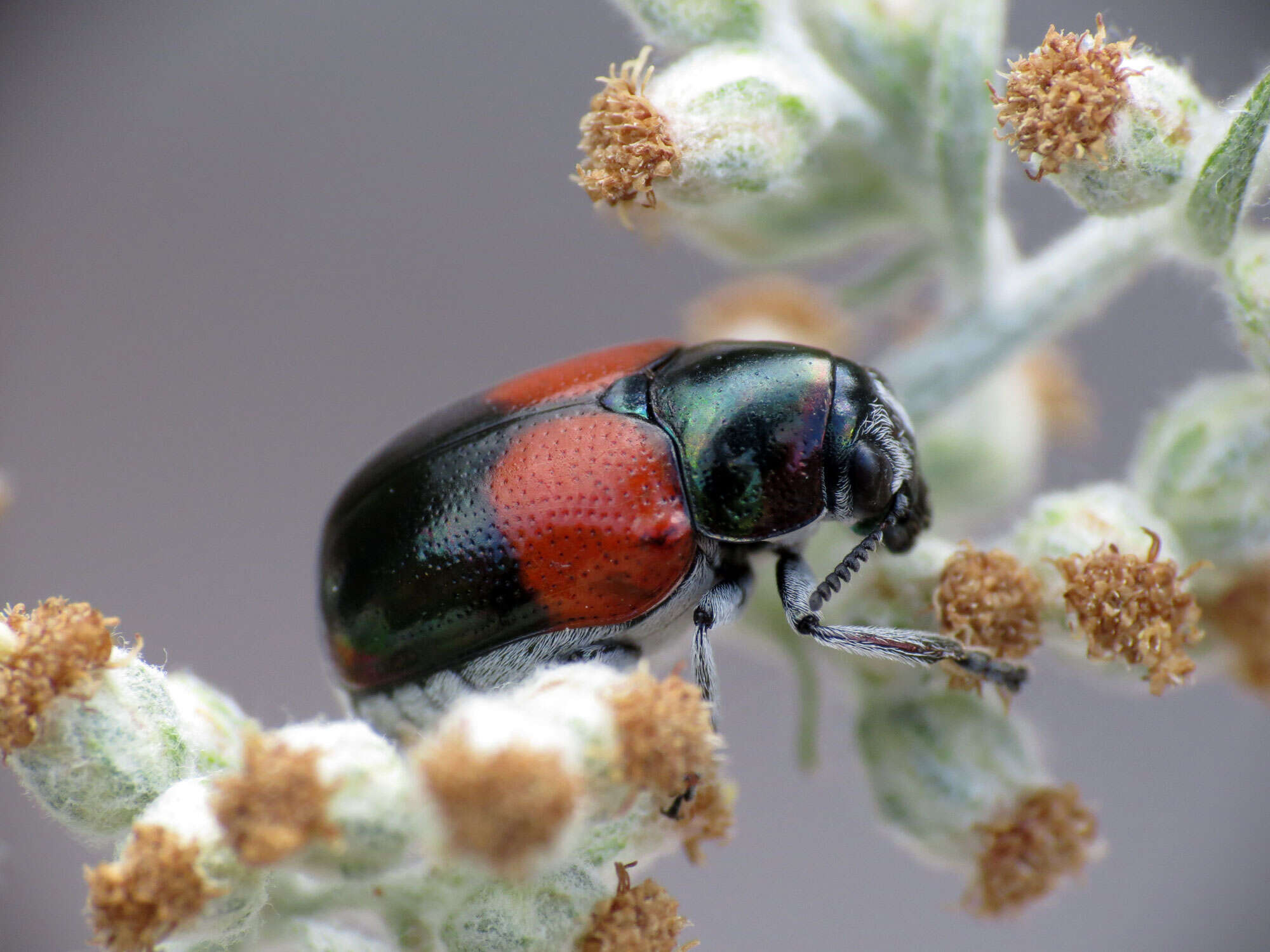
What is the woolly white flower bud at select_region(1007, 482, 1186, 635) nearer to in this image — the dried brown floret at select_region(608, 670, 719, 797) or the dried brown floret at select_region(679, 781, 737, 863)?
the dried brown floret at select_region(679, 781, 737, 863)

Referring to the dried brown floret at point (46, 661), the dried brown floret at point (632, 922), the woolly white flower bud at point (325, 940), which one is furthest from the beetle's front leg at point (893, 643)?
the dried brown floret at point (46, 661)

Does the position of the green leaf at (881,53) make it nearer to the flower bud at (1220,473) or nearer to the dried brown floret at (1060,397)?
the flower bud at (1220,473)

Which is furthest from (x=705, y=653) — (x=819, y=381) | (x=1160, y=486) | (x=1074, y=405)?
(x=1074, y=405)

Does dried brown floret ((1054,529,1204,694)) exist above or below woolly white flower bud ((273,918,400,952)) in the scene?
above

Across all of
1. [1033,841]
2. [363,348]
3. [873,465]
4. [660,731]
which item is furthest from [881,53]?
[363,348]

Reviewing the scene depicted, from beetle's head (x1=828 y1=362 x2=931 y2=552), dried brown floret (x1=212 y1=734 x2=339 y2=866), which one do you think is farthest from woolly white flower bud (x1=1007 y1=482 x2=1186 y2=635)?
dried brown floret (x1=212 y1=734 x2=339 y2=866)

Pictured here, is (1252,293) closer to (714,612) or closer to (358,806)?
(714,612)

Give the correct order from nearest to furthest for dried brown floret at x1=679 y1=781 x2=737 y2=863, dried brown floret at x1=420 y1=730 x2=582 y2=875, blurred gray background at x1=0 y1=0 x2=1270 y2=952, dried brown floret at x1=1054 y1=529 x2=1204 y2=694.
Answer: dried brown floret at x1=420 y1=730 x2=582 y2=875 < dried brown floret at x1=679 y1=781 x2=737 y2=863 < dried brown floret at x1=1054 y1=529 x2=1204 y2=694 < blurred gray background at x1=0 y1=0 x2=1270 y2=952
